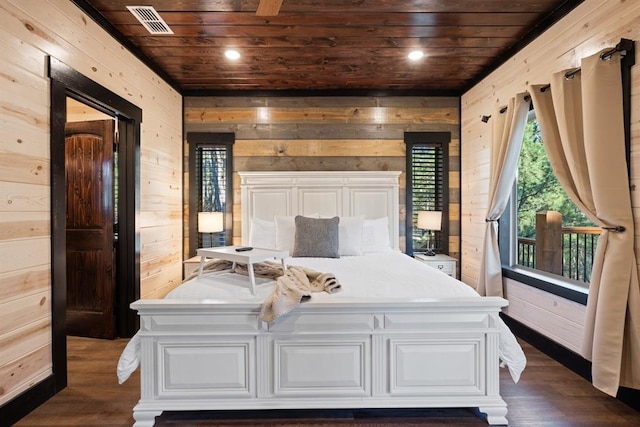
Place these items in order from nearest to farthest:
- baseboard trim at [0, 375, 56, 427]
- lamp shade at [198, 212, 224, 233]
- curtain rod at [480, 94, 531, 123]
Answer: baseboard trim at [0, 375, 56, 427]
curtain rod at [480, 94, 531, 123]
lamp shade at [198, 212, 224, 233]

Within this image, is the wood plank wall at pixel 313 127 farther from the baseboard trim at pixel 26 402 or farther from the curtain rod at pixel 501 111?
the baseboard trim at pixel 26 402

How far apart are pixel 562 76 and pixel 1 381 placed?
3.95 meters

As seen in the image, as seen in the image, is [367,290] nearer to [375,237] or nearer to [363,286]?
[363,286]

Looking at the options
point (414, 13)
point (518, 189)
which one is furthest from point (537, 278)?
point (414, 13)

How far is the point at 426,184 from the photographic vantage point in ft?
13.8

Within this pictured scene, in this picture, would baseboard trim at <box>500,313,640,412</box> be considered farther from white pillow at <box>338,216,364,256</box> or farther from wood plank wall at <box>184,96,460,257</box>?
wood plank wall at <box>184,96,460,257</box>

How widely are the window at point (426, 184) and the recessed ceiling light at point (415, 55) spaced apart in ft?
3.47

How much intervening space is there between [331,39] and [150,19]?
1.46 metres

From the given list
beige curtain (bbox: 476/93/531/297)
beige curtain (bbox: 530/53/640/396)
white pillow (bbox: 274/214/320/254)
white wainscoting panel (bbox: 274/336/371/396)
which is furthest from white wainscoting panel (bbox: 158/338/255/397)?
beige curtain (bbox: 476/93/531/297)

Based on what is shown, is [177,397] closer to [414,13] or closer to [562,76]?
[414,13]

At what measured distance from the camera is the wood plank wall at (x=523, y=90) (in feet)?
6.52

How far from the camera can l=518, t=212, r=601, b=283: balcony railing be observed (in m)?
3.08

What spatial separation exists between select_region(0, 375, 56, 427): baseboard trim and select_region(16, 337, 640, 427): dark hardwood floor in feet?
0.12

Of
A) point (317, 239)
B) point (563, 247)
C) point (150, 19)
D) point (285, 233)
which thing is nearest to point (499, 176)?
point (563, 247)
